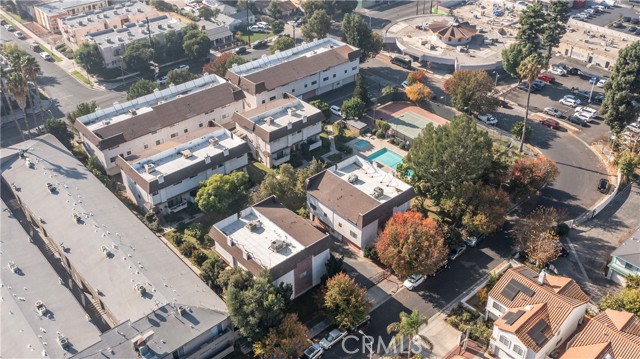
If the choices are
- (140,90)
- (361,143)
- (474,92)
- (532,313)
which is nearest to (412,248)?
(532,313)

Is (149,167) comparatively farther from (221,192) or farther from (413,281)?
(413,281)

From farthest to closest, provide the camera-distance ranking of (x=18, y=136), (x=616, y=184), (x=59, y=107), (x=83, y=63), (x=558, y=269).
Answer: (x=83, y=63)
(x=59, y=107)
(x=18, y=136)
(x=616, y=184)
(x=558, y=269)

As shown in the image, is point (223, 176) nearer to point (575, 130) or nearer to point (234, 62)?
point (234, 62)

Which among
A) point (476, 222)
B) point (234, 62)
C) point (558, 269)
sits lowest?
point (558, 269)

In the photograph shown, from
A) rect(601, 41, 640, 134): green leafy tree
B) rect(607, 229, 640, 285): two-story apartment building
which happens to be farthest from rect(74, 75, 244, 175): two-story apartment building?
rect(607, 229, 640, 285): two-story apartment building

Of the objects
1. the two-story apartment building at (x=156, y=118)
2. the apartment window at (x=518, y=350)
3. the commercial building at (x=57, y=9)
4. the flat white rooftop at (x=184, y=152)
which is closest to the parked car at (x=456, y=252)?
the apartment window at (x=518, y=350)

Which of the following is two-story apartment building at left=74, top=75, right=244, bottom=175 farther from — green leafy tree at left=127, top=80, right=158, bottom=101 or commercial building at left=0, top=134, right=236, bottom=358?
commercial building at left=0, top=134, right=236, bottom=358

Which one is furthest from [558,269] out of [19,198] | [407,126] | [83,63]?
[83,63]
